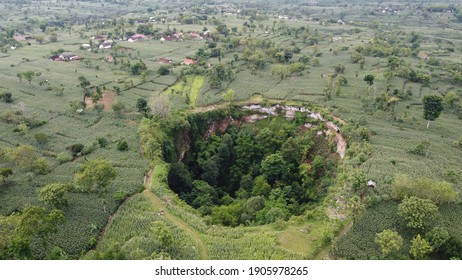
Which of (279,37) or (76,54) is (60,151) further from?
(279,37)

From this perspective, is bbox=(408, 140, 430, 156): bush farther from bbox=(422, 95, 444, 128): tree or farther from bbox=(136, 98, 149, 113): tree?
bbox=(136, 98, 149, 113): tree

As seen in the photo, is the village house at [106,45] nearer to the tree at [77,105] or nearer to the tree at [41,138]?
the tree at [77,105]

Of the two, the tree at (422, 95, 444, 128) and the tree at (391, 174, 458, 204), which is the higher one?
the tree at (422, 95, 444, 128)

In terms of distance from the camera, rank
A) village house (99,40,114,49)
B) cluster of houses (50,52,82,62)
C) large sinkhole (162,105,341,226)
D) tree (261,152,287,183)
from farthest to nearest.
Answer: village house (99,40,114,49) < cluster of houses (50,52,82,62) < tree (261,152,287,183) < large sinkhole (162,105,341,226)

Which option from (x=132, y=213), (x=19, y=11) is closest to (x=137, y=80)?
(x=132, y=213)

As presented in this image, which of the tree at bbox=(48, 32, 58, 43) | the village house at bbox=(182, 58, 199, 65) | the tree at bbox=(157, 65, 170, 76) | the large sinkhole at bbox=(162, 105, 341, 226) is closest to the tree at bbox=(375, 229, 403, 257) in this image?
the large sinkhole at bbox=(162, 105, 341, 226)

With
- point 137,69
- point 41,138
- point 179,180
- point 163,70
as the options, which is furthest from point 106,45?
point 179,180

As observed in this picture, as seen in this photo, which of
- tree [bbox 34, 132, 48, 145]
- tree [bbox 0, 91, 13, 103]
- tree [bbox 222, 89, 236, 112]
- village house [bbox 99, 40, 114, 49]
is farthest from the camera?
village house [bbox 99, 40, 114, 49]
